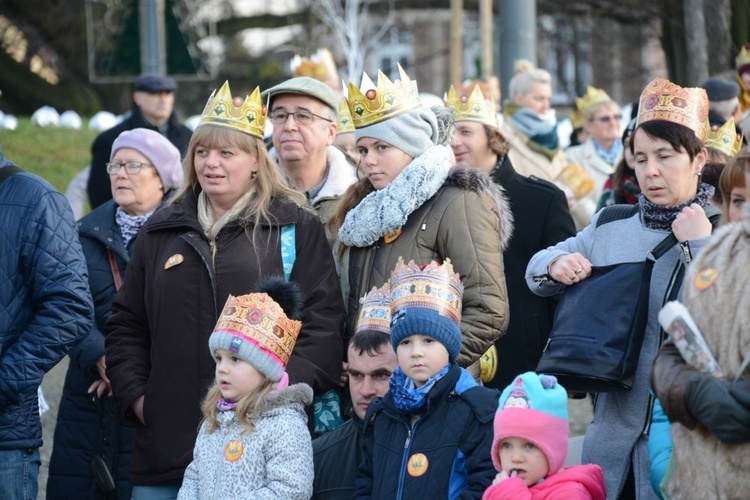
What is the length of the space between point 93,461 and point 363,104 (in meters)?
2.11

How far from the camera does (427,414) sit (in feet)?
14.2

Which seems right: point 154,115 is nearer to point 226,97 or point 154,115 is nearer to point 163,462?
point 226,97

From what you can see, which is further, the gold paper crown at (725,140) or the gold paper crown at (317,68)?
the gold paper crown at (317,68)

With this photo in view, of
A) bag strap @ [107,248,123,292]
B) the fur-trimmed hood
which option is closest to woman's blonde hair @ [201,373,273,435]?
the fur-trimmed hood

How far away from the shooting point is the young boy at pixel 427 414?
425cm

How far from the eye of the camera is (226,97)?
Answer: 539 centimetres

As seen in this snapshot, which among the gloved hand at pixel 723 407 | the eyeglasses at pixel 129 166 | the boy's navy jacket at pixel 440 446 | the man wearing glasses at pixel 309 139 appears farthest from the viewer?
the eyeglasses at pixel 129 166

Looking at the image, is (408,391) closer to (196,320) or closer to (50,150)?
(196,320)

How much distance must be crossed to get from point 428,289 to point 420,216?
1.94 feet

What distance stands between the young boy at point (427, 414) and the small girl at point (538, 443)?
9.0 inches

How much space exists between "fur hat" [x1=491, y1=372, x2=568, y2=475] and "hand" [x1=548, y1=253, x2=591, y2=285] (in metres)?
0.43

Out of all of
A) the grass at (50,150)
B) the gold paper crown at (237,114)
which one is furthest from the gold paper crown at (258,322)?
the grass at (50,150)

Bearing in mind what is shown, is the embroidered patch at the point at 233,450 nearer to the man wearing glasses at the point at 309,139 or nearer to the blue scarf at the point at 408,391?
the blue scarf at the point at 408,391

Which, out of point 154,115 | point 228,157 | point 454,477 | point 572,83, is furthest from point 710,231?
point 572,83
